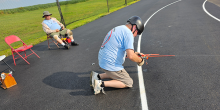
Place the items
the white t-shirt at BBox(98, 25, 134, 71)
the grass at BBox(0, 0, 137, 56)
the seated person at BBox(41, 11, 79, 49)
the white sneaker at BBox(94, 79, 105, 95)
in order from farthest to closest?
the grass at BBox(0, 0, 137, 56) < the seated person at BBox(41, 11, 79, 49) < the white sneaker at BBox(94, 79, 105, 95) < the white t-shirt at BBox(98, 25, 134, 71)

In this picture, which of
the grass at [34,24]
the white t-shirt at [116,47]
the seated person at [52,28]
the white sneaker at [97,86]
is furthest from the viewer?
the grass at [34,24]

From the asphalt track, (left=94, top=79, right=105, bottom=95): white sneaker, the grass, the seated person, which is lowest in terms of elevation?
the grass

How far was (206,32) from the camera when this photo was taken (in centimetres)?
709

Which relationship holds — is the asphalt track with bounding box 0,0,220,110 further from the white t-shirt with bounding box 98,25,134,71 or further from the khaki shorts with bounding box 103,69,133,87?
the white t-shirt with bounding box 98,25,134,71

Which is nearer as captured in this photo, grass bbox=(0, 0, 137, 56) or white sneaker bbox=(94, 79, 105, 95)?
white sneaker bbox=(94, 79, 105, 95)

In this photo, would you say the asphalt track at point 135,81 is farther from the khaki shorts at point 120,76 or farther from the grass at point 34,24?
the grass at point 34,24

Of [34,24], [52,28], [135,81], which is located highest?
[52,28]

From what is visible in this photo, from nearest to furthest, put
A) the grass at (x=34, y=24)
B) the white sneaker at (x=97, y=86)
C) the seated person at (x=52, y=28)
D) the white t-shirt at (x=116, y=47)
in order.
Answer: the white t-shirt at (x=116, y=47), the white sneaker at (x=97, y=86), the seated person at (x=52, y=28), the grass at (x=34, y=24)

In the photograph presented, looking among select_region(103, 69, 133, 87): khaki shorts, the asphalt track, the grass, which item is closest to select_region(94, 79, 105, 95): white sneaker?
the asphalt track

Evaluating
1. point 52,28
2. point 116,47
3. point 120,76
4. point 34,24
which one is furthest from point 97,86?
point 34,24

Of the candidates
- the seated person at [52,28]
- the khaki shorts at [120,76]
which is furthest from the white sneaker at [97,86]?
the seated person at [52,28]

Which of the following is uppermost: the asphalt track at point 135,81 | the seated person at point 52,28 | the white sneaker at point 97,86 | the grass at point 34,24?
the seated person at point 52,28

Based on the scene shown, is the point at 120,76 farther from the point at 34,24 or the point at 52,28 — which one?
the point at 34,24

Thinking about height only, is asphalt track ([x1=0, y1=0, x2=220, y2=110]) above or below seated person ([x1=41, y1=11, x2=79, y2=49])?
below
